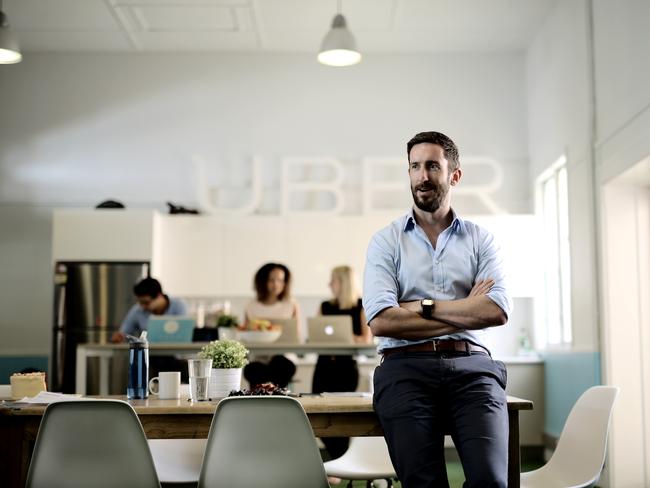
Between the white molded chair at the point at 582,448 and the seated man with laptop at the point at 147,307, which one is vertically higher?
the seated man with laptop at the point at 147,307

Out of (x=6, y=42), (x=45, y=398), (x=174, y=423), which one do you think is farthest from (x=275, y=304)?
(x=174, y=423)

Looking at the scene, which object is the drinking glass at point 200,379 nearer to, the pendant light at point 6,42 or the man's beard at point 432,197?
the man's beard at point 432,197

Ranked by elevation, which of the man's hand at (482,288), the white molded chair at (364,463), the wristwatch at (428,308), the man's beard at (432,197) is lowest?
the white molded chair at (364,463)

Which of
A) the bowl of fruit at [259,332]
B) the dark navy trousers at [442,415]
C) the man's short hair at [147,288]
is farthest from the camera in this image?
the man's short hair at [147,288]

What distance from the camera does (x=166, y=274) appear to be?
25.0ft

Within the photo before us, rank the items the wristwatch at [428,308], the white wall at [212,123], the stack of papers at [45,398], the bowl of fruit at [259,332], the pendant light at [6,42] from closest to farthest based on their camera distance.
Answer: the wristwatch at [428,308]
the stack of papers at [45,398]
the bowl of fruit at [259,332]
the pendant light at [6,42]
the white wall at [212,123]

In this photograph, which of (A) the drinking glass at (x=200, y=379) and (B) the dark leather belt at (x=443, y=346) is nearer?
(B) the dark leather belt at (x=443, y=346)

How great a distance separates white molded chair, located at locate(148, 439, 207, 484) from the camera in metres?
3.55

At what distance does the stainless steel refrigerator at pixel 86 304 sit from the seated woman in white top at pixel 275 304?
1654mm

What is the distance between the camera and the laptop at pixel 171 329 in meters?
5.69

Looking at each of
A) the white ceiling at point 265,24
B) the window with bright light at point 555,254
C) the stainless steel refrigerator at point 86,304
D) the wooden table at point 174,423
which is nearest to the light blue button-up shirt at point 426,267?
the wooden table at point 174,423

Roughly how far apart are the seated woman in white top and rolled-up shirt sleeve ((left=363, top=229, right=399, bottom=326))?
3.22m

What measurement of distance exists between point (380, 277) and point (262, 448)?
0.60 metres

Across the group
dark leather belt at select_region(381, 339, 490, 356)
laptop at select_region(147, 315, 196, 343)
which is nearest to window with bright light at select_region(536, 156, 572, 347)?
laptop at select_region(147, 315, 196, 343)
